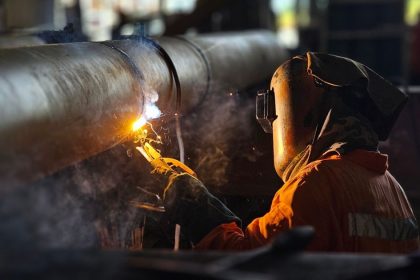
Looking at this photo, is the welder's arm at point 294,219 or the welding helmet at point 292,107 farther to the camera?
the welding helmet at point 292,107

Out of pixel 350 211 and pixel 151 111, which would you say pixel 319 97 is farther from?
pixel 151 111

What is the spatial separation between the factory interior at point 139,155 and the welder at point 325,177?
0.04 meters

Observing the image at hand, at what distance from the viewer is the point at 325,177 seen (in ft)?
8.12

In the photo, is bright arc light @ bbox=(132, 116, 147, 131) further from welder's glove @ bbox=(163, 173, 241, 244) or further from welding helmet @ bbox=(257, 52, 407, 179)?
welding helmet @ bbox=(257, 52, 407, 179)

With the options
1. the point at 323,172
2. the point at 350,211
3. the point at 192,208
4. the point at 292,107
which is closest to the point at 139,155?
the point at 192,208

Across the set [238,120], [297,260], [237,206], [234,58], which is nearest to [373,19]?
[234,58]

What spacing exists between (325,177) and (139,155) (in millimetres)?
1164

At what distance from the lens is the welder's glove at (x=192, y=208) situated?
2.59 metres

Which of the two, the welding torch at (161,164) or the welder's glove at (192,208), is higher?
the welding torch at (161,164)

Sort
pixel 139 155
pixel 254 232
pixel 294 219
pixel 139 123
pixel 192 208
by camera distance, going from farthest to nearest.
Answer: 1. pixel 139 155
2. pixel 139 123
3. pixel 192 208
4. pixel 254 232
5. pixel 294 219

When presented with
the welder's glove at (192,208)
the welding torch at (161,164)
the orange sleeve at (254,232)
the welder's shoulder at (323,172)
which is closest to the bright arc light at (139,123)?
the welding torch at (161,164)

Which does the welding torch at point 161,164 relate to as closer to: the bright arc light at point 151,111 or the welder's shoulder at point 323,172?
the bright arc light at point 151,111

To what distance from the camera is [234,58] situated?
5066 millimetres

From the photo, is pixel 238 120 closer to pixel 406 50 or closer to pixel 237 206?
pixel 237 206
